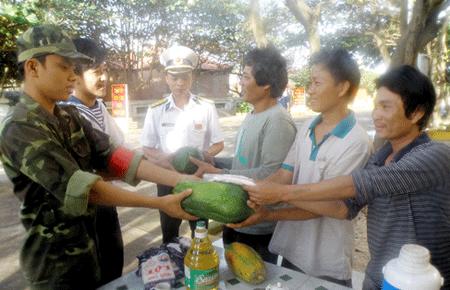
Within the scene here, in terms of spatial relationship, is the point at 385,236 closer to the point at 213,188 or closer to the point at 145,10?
the point at 213,188

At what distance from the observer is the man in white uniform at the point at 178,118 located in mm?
3707

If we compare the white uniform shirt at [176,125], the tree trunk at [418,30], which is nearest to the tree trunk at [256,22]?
the tree trunk at [418,30]

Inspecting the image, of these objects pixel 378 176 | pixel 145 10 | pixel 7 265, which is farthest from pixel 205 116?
pixel 145 10

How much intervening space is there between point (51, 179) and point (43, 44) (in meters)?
0.67

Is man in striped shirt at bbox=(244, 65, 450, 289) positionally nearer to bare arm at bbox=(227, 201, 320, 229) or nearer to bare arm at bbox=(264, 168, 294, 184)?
bare arm at bbox=(227, 201, 320, 229)

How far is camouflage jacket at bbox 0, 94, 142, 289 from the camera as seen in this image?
144 centimetres

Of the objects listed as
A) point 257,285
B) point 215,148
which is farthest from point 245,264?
point 215,148

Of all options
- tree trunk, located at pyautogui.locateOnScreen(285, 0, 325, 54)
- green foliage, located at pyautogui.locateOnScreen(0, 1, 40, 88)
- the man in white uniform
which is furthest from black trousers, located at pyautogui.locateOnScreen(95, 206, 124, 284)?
green foliage, located at pyautogui.locateOnScreen(0, 1, 40, 88)

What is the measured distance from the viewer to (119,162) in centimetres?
199

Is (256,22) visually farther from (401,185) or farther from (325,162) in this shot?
(401,185)

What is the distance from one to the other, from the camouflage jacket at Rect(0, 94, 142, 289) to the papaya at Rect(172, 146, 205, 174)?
0.94 m

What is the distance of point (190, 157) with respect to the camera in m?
2.51

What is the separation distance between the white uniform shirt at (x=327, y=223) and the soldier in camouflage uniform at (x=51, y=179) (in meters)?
0.80

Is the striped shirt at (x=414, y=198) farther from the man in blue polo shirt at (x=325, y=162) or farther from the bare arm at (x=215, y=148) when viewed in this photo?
the bare arm at (x=215, y=148)
